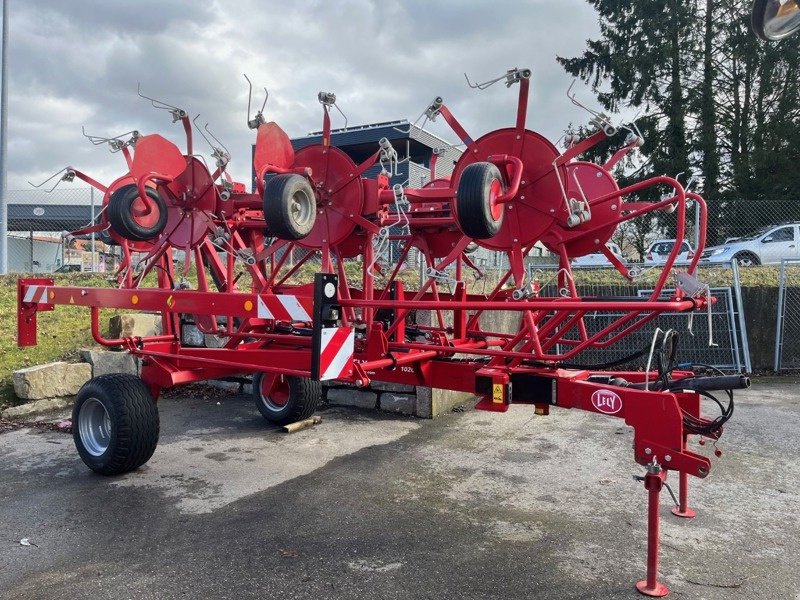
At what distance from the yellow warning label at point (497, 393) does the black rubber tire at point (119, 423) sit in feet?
9.01

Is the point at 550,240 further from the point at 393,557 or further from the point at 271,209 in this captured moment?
the point at 393,557

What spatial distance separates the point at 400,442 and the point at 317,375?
99.7 inches

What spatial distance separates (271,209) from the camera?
4.32 metres

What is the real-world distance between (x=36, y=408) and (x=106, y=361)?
0.93 m

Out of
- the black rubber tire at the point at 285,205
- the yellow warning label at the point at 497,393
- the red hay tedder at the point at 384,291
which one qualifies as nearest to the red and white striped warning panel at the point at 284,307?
the red hay tedder at the point at 384,291

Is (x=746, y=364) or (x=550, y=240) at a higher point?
(x=550, y=240)

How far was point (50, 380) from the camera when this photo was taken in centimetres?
706

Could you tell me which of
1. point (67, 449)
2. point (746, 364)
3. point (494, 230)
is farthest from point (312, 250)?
point (746, 364)

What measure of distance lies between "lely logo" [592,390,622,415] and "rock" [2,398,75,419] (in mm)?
6078

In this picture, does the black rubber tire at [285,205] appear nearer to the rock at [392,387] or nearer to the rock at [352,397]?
the rock at [392,387]

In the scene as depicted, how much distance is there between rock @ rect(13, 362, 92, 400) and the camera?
6875 millimetres

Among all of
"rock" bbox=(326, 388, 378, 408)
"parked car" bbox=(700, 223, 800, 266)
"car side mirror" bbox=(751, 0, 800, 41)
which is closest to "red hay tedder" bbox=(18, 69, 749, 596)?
"rock" bbox=(326, 388, 378, 408)

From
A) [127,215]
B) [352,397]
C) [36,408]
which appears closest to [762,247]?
[352,397]

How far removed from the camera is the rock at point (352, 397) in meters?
7.18
